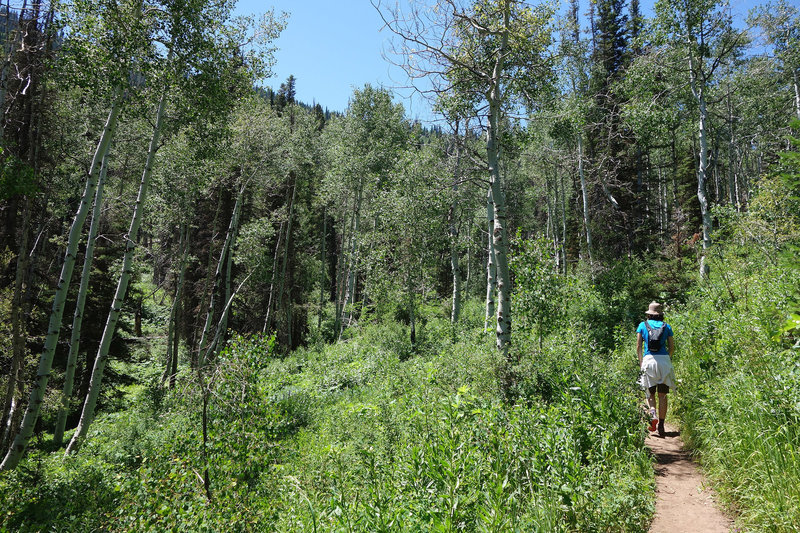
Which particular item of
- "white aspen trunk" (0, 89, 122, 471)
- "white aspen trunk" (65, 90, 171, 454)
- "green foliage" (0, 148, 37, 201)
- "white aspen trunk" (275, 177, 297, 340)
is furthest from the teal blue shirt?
"white aspen trunk" (275, 177, 297, 340)

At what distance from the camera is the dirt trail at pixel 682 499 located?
3.50 m

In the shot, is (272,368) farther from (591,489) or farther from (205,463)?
(591,489)

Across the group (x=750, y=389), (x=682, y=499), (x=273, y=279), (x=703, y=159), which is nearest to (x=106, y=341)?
(x=682, y=499)

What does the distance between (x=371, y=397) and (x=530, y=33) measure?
853 cm

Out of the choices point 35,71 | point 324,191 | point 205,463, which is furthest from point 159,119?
point 324,191

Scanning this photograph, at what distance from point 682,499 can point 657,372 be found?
2.10 meters

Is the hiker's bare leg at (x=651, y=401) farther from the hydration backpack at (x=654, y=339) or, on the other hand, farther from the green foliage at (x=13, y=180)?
the green foliage at (x=13, y=180)

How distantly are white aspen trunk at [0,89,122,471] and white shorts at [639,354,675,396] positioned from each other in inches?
413

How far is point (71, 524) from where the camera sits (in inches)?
211

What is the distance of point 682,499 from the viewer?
156 inches

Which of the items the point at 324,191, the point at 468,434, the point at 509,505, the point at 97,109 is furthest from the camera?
the point at 324,191

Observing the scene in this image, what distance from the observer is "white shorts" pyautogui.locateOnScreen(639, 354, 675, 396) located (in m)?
5.61

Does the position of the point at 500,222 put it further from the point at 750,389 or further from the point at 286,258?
the point at 286,258

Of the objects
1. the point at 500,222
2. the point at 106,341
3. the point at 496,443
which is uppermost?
the point at 500,222
